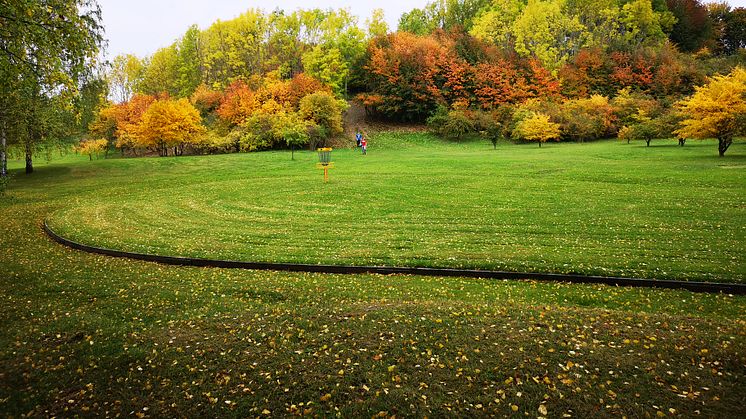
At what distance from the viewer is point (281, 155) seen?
3934 centimetres

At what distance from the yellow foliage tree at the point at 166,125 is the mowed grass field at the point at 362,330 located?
90.1ft

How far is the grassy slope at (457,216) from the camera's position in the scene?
36.4 ft

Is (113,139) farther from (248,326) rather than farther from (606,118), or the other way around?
(606,118)

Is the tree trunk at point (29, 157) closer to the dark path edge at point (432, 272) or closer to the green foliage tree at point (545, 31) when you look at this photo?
the dark path edge at point (432, 272)

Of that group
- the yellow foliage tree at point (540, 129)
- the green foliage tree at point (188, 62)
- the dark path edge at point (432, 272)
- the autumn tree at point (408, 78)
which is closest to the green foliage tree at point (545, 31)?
the autumn tree at point (408, 78)

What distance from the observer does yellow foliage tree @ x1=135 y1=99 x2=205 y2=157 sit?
4141cm

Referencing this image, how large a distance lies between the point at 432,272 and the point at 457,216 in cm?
612

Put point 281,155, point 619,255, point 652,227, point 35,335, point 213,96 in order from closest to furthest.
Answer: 1. point 35,335
2. point 619,255
3. point 652,227
4. point 281,155
5. point 213,96

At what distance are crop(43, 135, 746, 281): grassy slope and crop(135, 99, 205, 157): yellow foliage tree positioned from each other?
1331cm

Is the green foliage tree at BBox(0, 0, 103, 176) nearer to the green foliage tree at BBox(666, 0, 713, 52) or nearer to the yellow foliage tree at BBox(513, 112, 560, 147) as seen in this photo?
the yellow foliage tree at BBox(513, 112, 560, 147)

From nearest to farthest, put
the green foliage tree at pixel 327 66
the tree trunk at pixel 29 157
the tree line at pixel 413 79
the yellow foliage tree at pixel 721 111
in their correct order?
the yellow foliage tree at pixel 721 111
the tree trunk at pixel 29 157
the tree line at pixel 413 79
the green foliage tree at pixel 327 66

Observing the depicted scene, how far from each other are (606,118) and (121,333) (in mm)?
53532

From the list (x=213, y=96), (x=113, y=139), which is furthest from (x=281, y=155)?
(x=113, y=139)

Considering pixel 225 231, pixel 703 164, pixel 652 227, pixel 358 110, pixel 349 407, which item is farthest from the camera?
pixel 358 110
